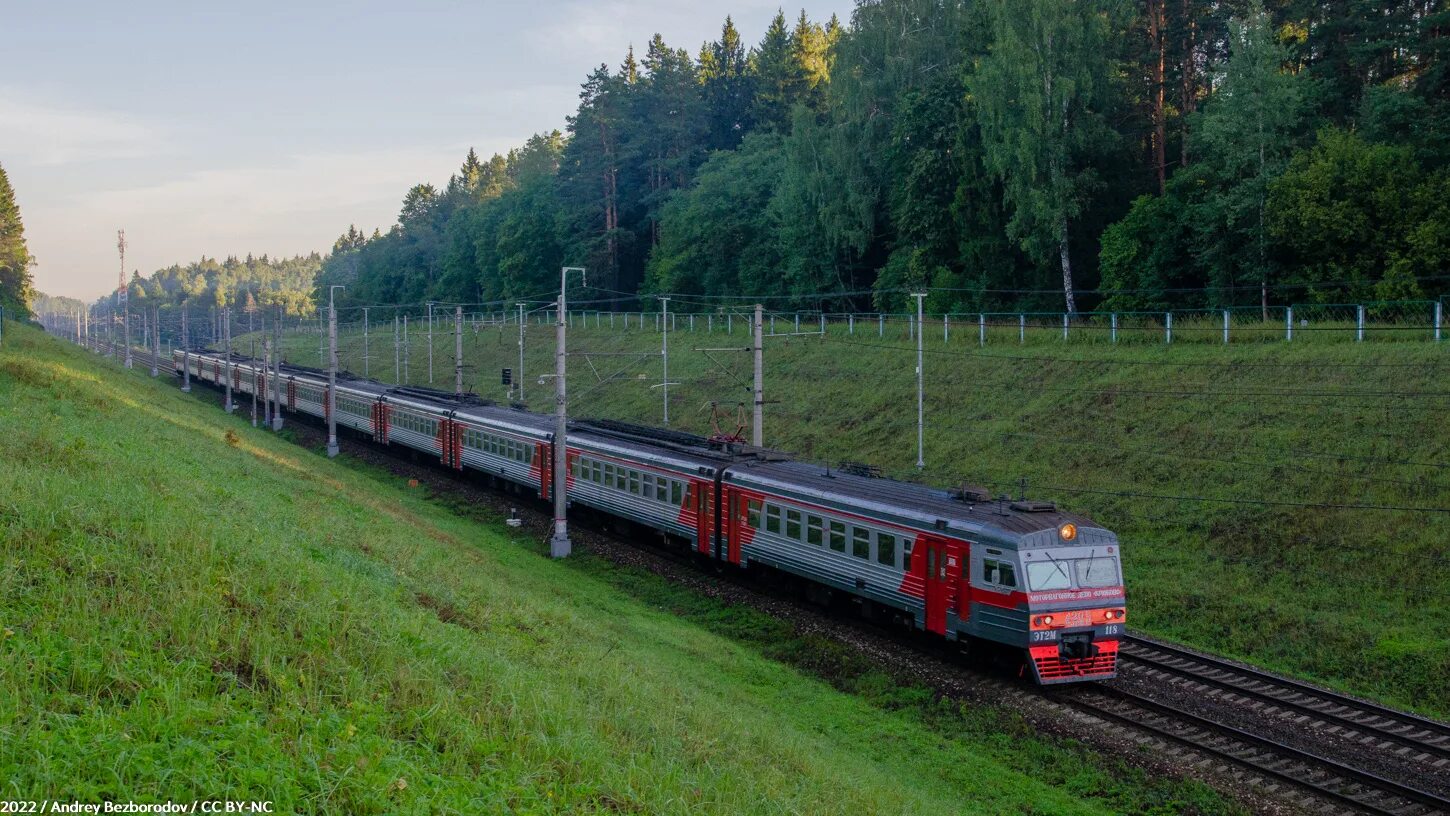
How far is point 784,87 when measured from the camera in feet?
275

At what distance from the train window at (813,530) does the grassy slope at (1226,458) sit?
22.8 feet

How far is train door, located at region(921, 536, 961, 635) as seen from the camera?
18609mm

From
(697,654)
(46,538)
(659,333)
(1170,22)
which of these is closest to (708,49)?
(659,333)

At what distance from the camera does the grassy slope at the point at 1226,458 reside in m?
20.8

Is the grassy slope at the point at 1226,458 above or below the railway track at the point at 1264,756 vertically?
above

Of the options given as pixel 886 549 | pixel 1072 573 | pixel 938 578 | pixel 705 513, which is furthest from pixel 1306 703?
pixel 705 513

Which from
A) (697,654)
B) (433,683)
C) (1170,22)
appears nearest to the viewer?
(433,683)

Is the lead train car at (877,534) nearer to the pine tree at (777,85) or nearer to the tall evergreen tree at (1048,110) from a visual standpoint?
the tall evergreen tree at (1048,110)

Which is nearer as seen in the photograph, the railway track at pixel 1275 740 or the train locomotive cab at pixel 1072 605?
the railway track at pixel 1275 740

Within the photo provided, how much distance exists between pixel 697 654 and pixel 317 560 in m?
7.19

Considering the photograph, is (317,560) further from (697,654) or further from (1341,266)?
(1341,266)

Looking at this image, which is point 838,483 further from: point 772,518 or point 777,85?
point 777,85

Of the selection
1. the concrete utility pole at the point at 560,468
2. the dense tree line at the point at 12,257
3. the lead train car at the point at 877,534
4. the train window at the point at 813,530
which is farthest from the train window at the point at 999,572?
the dense tree line at the point at 12,257

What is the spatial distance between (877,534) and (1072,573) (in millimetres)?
3958
